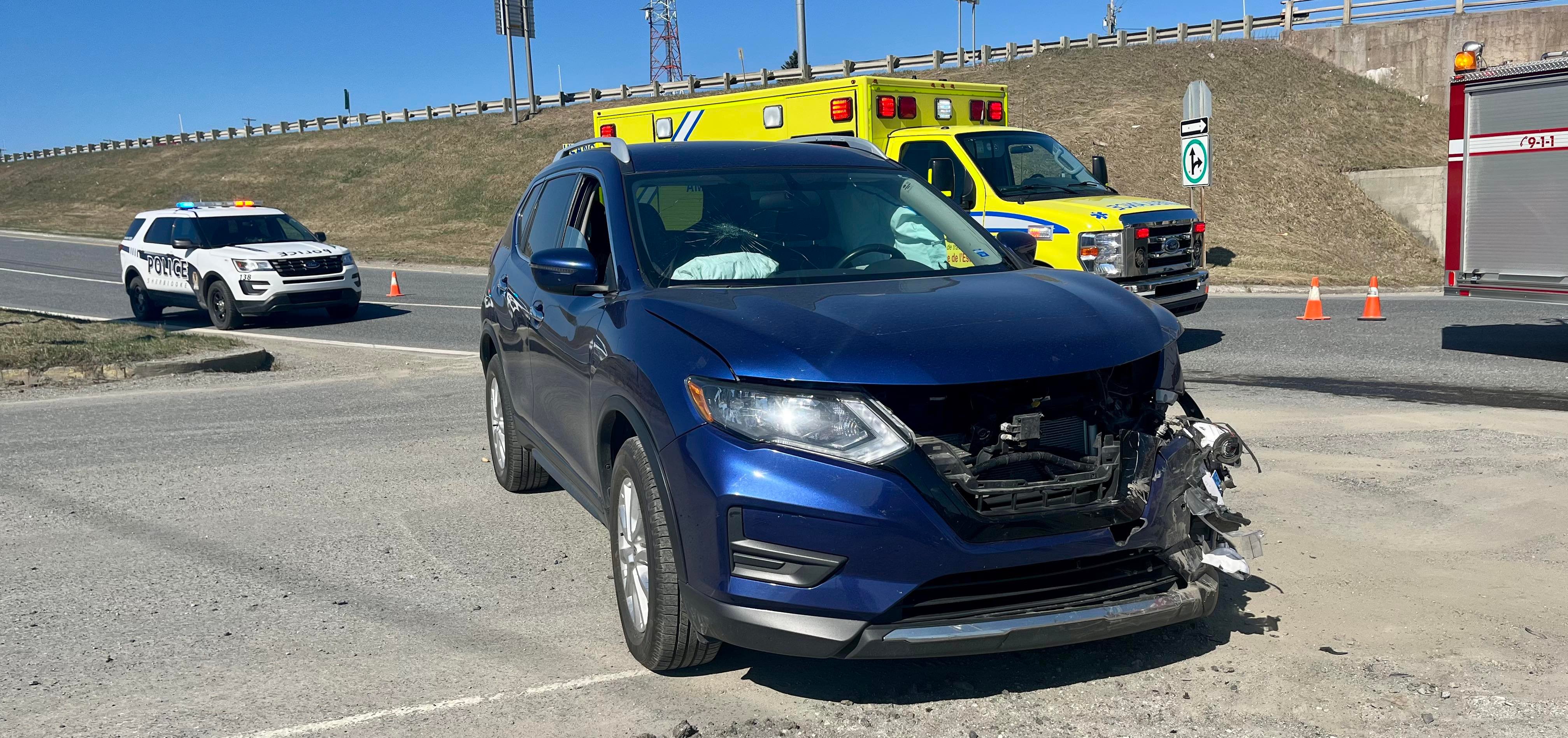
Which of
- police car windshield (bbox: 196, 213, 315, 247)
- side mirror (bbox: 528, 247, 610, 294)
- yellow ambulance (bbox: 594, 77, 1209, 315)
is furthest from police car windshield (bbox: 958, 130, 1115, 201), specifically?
police car windshield (bbox: 196, 213, 315, 247)

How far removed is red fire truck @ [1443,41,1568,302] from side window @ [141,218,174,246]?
16.5m

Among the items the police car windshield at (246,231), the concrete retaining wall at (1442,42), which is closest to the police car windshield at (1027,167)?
the police car windshield at (246,231)

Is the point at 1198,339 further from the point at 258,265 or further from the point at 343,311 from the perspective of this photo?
the point at 258,265

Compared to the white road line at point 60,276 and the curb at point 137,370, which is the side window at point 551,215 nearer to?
the curb at point 137,370

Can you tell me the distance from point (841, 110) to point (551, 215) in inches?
313

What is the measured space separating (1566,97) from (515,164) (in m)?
43.4

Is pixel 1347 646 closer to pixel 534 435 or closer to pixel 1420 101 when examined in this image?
pixel 534 435

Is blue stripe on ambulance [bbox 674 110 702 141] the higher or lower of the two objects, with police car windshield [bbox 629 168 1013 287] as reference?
higher

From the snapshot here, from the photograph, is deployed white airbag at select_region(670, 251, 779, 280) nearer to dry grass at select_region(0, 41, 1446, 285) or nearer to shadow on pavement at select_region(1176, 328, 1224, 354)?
shadow on pavement at select_region(1176, 328, 1224, 354)

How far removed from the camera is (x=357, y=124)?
6869cm

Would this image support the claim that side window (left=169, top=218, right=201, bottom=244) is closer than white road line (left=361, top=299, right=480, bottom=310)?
Yes

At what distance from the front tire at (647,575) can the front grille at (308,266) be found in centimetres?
1392

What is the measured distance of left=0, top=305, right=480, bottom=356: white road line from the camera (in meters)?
14.0

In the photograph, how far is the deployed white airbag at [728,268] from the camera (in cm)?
479
